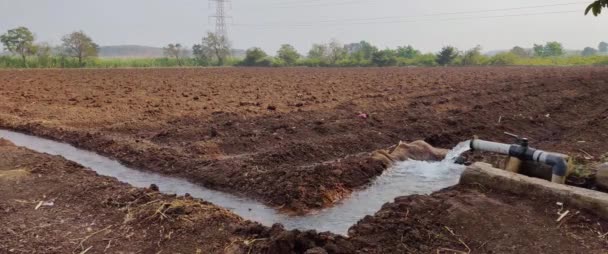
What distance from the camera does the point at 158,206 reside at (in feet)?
19.5

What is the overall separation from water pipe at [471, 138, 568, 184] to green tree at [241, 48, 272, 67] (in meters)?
68.7

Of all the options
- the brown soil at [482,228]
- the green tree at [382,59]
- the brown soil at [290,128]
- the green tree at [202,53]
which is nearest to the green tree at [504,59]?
the green tree at [382,59]

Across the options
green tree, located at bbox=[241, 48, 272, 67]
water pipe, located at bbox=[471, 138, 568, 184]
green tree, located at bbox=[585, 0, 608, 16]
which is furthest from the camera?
green tree, located at bbox=[241, 48, 272, 67]

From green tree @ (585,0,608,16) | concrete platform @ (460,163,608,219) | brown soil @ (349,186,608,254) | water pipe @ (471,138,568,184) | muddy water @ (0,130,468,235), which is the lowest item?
muddy water @ (0,130,468,235)

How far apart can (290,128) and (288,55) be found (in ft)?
224

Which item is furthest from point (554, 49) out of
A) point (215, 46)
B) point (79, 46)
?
point (79, 46)

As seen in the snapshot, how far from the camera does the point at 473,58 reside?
67438 millimetres

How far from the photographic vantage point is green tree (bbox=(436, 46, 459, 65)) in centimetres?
6825

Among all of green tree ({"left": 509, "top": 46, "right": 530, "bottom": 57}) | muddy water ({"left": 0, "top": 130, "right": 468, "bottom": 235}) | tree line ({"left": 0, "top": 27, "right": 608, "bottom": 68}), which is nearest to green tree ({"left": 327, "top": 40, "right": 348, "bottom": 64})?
tree line ({"left": 0, "top": 27, "right": 608, "bottom": 68})

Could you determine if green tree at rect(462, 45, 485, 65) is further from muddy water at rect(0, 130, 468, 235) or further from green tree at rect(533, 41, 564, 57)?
muddy water at rect(0, 130, 468, 235)

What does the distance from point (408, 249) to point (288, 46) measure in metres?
80.1

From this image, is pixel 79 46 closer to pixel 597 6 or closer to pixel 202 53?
pixel 202 53

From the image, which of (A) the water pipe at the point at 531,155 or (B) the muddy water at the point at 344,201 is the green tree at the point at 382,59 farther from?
(A) the water pipe at the point at 531,155

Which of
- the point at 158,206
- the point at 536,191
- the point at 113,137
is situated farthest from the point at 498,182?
the point at 113,137
